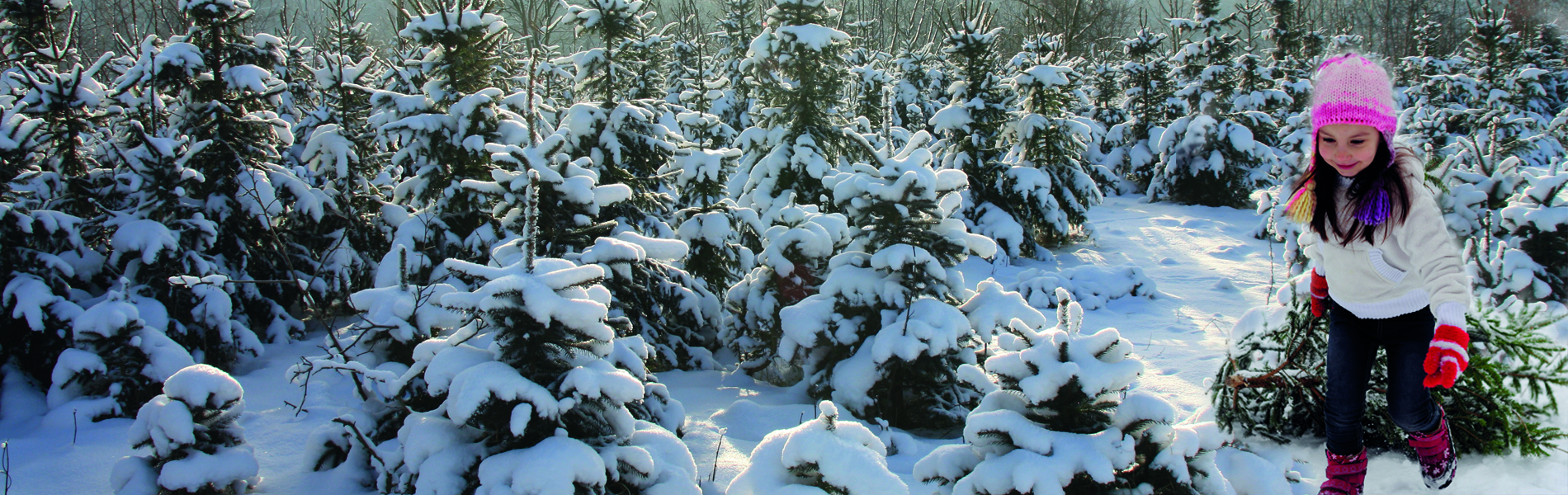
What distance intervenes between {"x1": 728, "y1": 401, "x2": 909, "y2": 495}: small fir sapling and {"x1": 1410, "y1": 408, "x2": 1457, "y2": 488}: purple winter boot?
2.18 metres

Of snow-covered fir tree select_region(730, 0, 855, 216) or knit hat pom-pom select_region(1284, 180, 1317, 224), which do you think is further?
snow-covered fir tree select_region(730, 0, 855, 216)

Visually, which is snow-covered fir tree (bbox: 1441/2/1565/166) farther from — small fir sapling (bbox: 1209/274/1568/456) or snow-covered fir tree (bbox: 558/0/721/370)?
snow-covered fir tree (bbox: 558/0/721/370)

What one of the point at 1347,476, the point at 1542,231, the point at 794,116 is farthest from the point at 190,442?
the point at 1542,231

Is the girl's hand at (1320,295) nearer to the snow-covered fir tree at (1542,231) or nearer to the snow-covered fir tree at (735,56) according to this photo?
the snow-covered fir tree at (1542,231)

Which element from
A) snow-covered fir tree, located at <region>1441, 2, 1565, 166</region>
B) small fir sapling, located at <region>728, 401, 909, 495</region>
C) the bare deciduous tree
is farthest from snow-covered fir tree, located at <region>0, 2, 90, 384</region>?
snow-covered fir tree, located at <region>1441, 2, 1565, 166</region>

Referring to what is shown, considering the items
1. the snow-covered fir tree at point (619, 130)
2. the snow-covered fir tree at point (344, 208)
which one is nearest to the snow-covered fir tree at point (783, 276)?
the snow-covered fir tree at point (619, 130)

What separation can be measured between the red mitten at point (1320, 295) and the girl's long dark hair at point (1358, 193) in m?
0.24

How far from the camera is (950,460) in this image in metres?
2.41

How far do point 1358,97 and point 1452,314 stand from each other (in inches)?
30.1

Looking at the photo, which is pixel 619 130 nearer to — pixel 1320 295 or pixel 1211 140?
pixel 1320 295

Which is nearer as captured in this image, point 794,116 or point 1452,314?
point 1452,314

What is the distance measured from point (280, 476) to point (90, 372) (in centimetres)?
198

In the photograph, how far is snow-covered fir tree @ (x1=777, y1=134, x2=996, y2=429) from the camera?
163 inches

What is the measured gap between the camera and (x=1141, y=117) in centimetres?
1730
